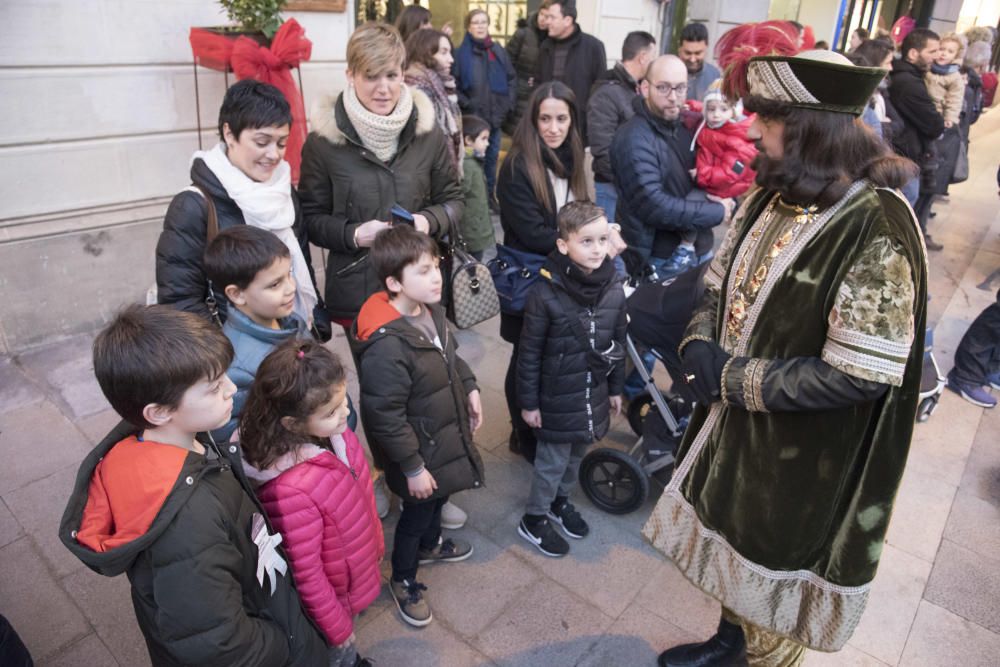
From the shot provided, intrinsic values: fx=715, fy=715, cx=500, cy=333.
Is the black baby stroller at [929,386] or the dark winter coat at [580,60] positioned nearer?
the black baby stroller at [929,386]

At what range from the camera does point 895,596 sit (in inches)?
A: 128

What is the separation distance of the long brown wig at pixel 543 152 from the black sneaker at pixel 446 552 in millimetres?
1707

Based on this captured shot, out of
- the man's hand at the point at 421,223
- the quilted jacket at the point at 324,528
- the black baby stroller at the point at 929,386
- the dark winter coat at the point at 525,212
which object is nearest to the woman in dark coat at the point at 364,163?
the man's hand at the point at 421,223

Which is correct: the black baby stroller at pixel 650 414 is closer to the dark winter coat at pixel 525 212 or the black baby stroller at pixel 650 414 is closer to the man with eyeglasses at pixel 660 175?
the dark winter coat at pixel 525 212

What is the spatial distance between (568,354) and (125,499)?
6.25 feet

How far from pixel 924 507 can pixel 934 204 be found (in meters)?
7.80

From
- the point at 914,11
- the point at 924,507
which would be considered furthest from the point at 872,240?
the point at 914,11

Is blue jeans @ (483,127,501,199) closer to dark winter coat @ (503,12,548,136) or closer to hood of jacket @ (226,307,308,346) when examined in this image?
dark winter coat @ (503,12,548,136)

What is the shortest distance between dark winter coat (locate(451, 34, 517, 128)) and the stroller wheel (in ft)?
14.8

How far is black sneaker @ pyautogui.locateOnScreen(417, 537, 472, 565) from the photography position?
10.6 feet

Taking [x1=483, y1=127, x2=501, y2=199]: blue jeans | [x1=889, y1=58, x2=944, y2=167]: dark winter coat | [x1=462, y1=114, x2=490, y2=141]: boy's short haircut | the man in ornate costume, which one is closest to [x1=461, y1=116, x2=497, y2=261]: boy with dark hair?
[x1=462, y1=114, x2=490, y2=141]: boy's short haircut

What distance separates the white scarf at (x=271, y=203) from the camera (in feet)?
8.93

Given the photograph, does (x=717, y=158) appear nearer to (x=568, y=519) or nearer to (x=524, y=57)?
(x=568, y=519)

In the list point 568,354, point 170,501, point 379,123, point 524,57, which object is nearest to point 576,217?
point 568,354
